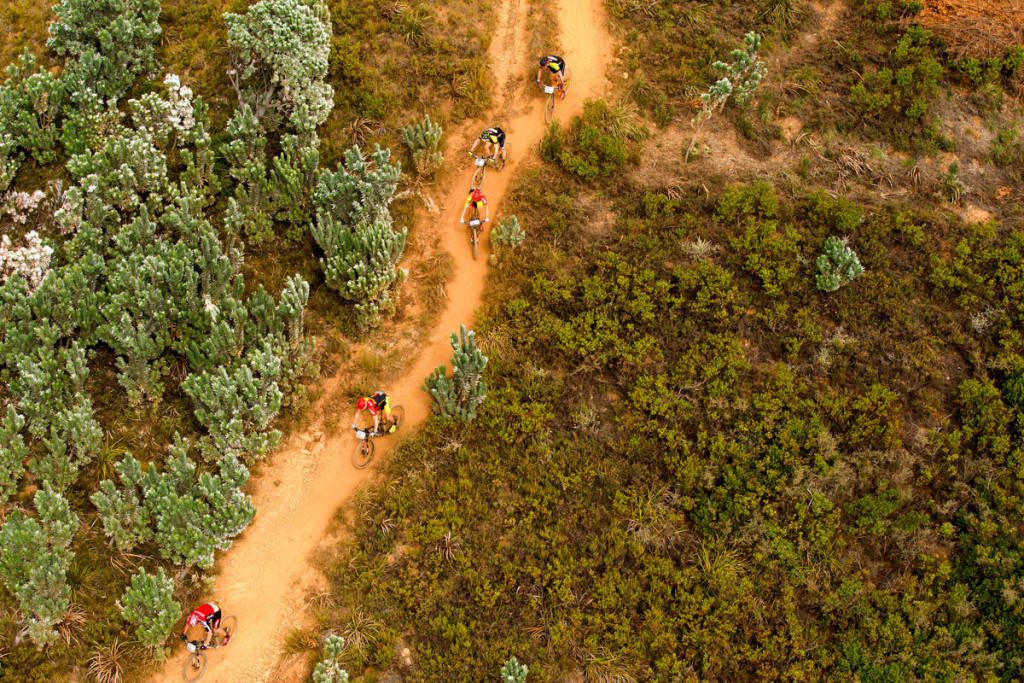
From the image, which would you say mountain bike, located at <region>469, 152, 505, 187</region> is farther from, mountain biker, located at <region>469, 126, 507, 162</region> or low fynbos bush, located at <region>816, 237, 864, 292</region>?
low fynbos bush, located at <region>816, 237, 864, 292</region>

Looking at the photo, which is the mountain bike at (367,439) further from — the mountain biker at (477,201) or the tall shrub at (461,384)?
the mountain biker at (477,201)

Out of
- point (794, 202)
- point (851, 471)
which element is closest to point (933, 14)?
point (794, 202)

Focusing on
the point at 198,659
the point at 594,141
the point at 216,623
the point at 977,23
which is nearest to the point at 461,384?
the point at 216,623

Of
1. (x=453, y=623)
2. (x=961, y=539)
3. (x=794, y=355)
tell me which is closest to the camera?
(x=453, y=623)

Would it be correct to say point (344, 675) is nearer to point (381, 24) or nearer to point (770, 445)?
point (770, 445)

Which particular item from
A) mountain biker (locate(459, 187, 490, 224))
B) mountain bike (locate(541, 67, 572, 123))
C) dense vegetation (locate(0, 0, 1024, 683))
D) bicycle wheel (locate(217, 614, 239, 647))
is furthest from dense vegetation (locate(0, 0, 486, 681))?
mountain bike (locate(541, 67, 572, 123))

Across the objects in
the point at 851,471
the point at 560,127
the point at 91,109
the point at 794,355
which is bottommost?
the point at 851,471
